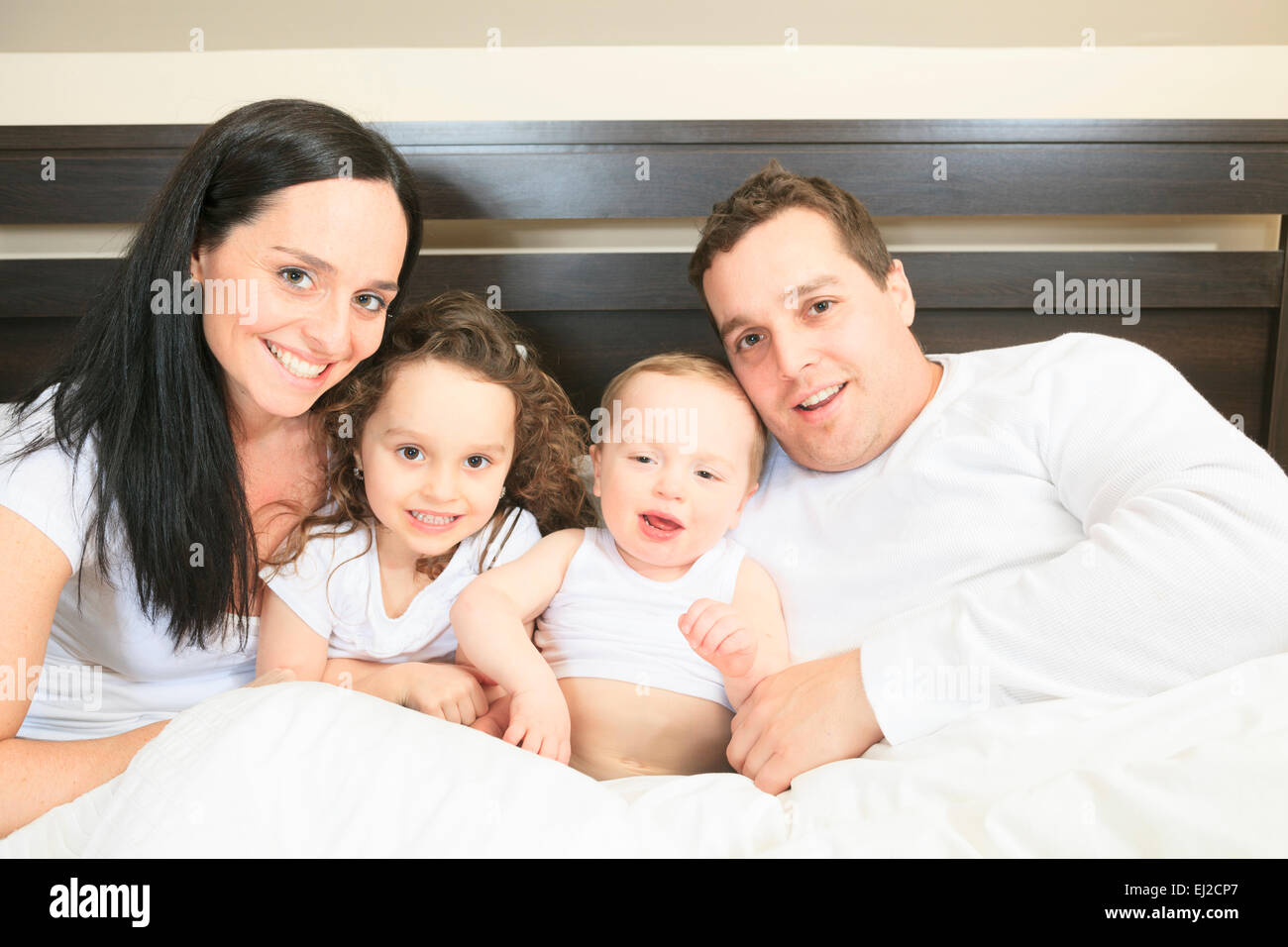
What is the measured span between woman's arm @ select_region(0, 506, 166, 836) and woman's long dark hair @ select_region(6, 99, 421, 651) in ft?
0.26

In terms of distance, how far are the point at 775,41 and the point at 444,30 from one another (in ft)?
2.43

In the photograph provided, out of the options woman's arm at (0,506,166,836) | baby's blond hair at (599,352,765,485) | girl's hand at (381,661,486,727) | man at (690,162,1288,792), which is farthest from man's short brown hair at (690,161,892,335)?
woman's arm at (0,506,166,836)

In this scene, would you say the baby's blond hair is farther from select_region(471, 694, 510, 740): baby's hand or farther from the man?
select_region(471, 694, 510, 740): baby's hand

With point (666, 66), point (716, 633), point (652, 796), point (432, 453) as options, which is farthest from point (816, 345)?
point (666, 66)

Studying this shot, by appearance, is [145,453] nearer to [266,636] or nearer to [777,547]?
[266,636]

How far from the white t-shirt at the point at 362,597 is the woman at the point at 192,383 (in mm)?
81

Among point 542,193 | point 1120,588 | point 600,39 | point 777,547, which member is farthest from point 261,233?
point 1120,588

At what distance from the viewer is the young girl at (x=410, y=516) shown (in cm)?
140

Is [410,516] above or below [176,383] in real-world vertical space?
below

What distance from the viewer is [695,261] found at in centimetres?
167

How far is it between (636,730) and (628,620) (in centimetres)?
17

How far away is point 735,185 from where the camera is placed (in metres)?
1.88

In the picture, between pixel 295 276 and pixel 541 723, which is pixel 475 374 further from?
pixel 541 723

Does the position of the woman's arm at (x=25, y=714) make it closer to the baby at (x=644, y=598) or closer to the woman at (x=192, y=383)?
the woman at (x=192, y=383)
